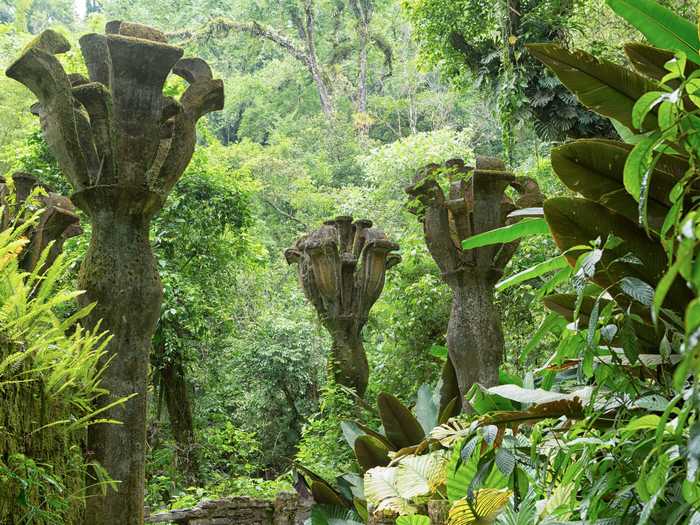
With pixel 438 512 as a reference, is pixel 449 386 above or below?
above

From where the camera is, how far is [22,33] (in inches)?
589

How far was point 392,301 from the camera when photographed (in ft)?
34.2

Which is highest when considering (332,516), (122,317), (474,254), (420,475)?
(474,254)

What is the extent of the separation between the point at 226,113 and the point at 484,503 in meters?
25.7

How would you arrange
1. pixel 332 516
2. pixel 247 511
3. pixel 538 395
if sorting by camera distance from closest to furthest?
pixel 538 395
pixel 332 516
pixel 247 511

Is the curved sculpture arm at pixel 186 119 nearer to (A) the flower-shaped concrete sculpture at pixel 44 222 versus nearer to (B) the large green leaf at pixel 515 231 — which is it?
(A) the flower-shaped concrete sculpture at pixel 44 222

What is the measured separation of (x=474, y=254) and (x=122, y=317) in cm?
253

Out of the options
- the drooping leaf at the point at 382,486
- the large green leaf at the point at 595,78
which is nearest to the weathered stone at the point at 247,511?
the drooping leaf at the point at 382,486

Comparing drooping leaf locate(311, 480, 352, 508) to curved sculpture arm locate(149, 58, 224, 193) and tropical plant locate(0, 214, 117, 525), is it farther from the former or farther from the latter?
tropical plant locate(0, 214, 117, 525)

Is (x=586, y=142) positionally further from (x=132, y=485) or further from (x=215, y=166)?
(x=215, y=166)

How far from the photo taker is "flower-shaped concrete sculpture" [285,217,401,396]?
7.88 meters

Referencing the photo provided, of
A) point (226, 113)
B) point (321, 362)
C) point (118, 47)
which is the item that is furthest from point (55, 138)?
point (226, 113)

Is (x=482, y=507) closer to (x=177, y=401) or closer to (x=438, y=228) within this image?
(x=438, y=228)

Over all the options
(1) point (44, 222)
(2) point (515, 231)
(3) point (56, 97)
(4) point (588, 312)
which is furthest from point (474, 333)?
(4) point (588, 312)
